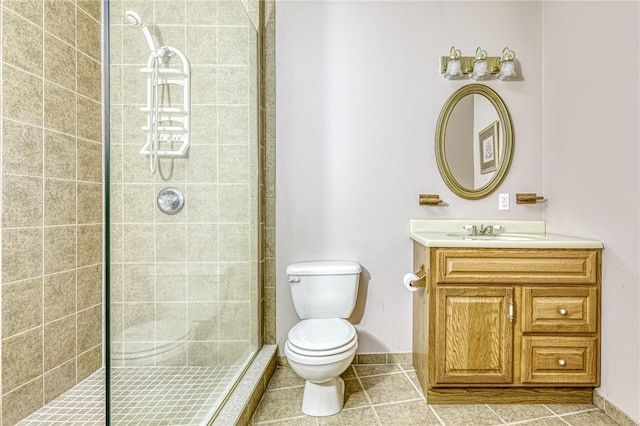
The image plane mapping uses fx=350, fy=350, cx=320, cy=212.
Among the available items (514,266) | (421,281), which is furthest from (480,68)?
(421,281)

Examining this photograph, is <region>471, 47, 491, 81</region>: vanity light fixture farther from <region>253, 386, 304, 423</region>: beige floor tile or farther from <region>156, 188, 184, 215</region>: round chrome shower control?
<region>253, 386, 304, 423</region>: beige floor tile

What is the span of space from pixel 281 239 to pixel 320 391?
93 centimetres

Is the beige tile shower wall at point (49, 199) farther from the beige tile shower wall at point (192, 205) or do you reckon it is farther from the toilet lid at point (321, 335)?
the toilet lid at point (321, 335)

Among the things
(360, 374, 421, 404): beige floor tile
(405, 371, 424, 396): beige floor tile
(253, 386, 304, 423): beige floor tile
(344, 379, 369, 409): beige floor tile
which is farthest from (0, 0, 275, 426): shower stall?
(405, 371, 424, 396): beige floor tile

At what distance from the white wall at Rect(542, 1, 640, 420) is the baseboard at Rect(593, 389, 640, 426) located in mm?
29

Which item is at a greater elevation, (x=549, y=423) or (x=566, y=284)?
(x=566, y=284)

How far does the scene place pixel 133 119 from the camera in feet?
3.78

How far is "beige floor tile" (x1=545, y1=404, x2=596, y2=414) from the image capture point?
174 cm

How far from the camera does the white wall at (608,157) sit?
5.15ft

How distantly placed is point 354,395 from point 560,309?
3.76ft

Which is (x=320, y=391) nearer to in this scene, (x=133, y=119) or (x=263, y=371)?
(x=263, y=371)

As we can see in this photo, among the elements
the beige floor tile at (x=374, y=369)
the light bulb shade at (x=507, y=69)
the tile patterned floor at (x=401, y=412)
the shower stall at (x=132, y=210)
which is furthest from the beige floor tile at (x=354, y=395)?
the light bulb shade at (x=507, y=69)

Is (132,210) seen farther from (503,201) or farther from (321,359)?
(503,201)

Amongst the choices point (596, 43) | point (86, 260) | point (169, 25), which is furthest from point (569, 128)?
point (86, 260)
